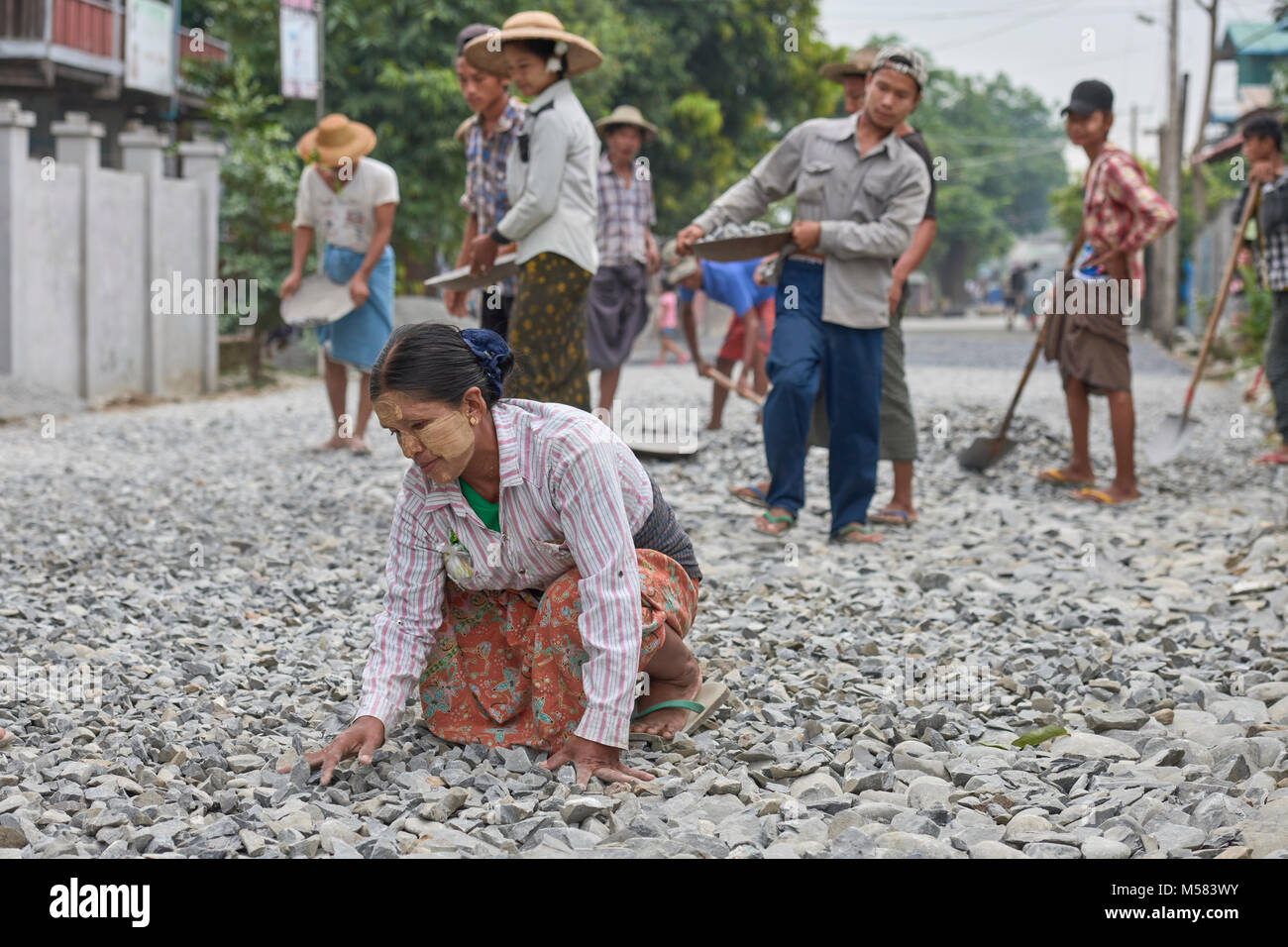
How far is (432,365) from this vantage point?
259 cm

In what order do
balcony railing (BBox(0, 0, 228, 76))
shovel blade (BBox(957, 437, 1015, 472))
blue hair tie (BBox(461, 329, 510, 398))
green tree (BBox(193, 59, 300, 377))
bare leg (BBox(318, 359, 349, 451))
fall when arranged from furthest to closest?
balcony railing (BBox(0, 0, 228, 76)) < green tree (BBox(193, 59, 300, 377)) < bare leg (BBox(318, 359, 349, 451)) < shovel blade (BBox(957, 437, 1015, 472)) < blue hair tie (BBox(461, 329, 510, 398))

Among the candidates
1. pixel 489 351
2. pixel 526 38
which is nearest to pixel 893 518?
pixel 526 38

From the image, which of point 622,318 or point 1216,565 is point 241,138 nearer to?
point 622,318

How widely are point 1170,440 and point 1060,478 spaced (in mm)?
845

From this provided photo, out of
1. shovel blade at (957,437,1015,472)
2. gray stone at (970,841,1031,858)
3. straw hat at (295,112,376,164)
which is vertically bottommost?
gray stone at (970,841,1031,858)

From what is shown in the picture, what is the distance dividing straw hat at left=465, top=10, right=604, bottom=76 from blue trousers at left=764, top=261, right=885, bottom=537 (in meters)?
1.15

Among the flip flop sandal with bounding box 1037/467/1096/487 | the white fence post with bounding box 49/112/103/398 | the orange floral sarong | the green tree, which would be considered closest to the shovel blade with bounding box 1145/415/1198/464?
the flip flop sandal with bounding box 1037/467/1096/487

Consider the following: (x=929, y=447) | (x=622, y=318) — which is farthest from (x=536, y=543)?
(x=929, y=447)

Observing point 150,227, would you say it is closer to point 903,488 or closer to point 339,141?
point 339,141

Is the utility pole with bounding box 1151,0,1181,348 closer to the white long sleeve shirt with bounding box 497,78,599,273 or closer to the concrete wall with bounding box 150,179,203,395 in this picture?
the concrete wall with bounding box 150,179,203,395

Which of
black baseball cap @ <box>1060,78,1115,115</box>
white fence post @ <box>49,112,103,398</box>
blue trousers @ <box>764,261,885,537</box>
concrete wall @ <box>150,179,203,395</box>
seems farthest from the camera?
concrete wall @ <box>150,179,203,395</box>

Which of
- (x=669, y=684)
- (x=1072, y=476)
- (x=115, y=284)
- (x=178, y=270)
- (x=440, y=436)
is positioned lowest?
(x=669, y=684)

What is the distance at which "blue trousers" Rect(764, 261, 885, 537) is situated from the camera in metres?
5.29

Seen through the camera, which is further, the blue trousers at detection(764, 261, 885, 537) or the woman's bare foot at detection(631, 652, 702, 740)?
the blue trousers at detection(764, 261, 885, 537)
